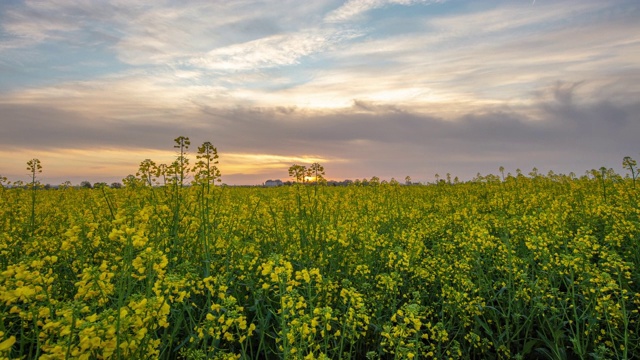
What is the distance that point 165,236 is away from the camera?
510 cm

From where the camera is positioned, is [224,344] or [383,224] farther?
[383,224]

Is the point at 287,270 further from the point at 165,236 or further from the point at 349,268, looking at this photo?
the point at 349,268

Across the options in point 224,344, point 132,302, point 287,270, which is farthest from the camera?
point 224,344

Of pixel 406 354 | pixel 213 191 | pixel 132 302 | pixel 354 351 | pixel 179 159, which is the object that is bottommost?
pixel 354 351

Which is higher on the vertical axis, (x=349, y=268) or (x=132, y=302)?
(x=132, y=302)

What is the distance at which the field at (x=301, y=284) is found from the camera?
106 inches

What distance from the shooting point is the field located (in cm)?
270

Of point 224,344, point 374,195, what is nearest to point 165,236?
point 224,344

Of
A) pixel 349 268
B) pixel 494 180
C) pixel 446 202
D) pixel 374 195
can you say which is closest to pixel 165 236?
pixel 349 268

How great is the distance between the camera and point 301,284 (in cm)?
534

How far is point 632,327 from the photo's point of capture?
207 inches

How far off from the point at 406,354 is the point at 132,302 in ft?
6.58

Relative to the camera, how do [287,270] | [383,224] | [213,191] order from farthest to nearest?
[383,224] → [213,191] → [287,270]

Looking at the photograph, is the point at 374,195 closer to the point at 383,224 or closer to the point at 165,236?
the point at 383,224
